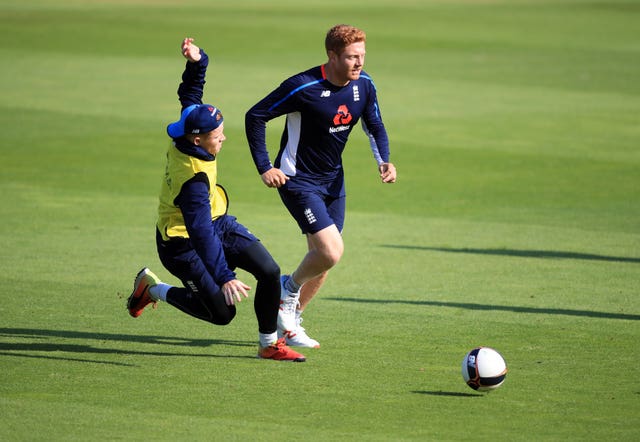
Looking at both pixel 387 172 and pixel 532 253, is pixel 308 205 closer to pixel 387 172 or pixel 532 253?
pixel 387 172

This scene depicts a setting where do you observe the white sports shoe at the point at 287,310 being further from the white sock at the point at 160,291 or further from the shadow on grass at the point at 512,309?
the shadow on grass at the point at 512,309

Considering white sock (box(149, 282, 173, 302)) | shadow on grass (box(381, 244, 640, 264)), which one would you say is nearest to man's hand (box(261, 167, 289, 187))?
white sock (box(149, 282, 173, 302))

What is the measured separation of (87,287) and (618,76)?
75.0ft

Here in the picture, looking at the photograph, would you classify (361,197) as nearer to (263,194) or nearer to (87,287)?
(263,194)

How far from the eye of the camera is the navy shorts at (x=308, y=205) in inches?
378

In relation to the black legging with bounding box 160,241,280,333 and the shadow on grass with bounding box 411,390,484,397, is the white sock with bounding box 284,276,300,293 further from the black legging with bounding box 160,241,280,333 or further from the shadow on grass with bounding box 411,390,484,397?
the shadow on grass with bounding box 411,390,484,397

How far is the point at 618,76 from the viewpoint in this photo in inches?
1255

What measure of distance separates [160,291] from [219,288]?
81cm

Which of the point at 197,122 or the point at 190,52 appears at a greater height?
the point at 190,52

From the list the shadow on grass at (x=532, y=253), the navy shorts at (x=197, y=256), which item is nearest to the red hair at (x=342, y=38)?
the navy shorts at (x=197, y=256)

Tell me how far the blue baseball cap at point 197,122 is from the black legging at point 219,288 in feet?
3.04

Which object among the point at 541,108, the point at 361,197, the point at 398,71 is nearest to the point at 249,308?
the point at 361,197

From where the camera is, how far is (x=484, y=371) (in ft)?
26.5

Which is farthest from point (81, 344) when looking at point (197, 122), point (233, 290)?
point (197, 122)
